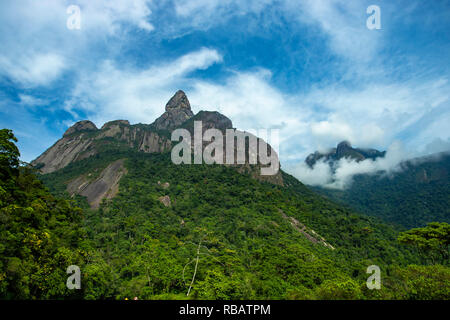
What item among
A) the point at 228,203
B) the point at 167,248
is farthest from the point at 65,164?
the point at 167,248

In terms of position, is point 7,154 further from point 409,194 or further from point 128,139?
point 409,194

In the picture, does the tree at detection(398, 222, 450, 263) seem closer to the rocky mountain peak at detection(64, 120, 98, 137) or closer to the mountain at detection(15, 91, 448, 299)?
the mountain at detection(15, 91, 448, 299)

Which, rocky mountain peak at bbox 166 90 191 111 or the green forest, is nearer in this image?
the green forest

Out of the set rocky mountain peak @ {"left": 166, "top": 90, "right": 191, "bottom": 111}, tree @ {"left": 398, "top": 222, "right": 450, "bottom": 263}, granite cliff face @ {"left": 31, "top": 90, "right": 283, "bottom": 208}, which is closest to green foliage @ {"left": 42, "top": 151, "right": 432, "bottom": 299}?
granite cliff face @ {"left": 31, "top": 90, "right": 283, "bottom": 208}

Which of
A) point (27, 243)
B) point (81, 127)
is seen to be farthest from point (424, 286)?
point (81, 127)

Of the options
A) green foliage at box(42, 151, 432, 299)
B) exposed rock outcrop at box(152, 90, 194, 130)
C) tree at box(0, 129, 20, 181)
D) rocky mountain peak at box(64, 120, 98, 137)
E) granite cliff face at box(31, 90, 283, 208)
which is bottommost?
green foliage at box(42, 151, 432, 299)

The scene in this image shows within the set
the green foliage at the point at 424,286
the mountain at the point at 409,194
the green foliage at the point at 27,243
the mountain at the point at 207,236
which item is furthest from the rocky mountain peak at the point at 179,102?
the green foliage at the point at 424,286
